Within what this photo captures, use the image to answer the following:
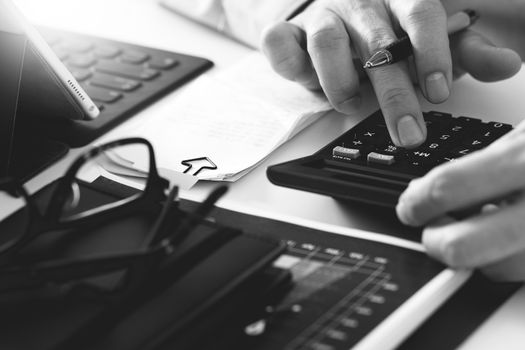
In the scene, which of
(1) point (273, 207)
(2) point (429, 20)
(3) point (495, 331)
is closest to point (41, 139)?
(1) point (273, 207)

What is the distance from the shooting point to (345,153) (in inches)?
27.2

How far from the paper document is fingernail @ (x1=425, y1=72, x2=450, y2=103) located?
0.14 metres

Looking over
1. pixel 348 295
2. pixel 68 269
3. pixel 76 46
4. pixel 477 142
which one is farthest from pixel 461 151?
pixel 76 46

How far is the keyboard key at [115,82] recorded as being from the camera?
966 millimetres

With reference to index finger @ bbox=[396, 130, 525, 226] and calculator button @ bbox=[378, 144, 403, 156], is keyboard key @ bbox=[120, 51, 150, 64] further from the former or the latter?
index finger @ bbox=[396, 130, 525, 226]

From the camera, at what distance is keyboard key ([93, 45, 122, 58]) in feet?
3.41

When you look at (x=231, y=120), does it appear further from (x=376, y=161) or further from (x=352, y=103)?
(x=376, y=161)

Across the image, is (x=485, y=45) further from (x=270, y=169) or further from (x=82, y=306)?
(x=82, y=306)

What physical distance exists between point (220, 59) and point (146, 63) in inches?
4.2

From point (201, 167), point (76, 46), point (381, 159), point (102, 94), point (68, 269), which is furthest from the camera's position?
point (76, 46)

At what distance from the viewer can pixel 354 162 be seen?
0.68 meters

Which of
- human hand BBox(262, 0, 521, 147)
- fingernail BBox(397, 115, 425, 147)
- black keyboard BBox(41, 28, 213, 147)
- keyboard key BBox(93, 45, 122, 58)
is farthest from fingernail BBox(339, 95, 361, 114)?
keyboard key BBox(93, 45, 122, 58)

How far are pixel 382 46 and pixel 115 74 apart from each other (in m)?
0.36

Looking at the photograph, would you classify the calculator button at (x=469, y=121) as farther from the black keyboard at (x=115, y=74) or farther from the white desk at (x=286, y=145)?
the black keyboard at (x=115, y=74)
